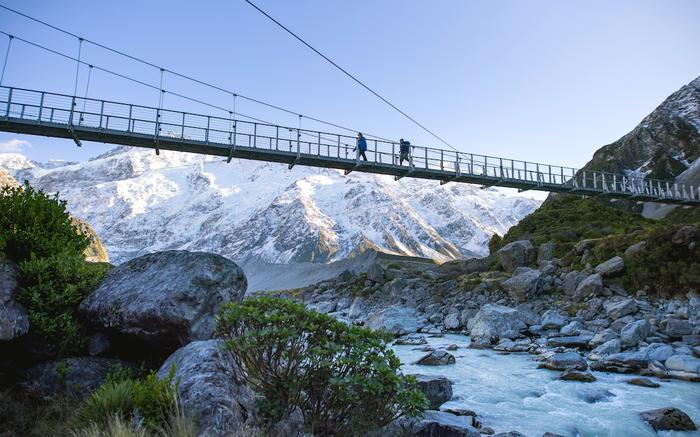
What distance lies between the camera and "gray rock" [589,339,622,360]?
14.3 m

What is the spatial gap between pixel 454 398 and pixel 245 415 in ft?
25.0

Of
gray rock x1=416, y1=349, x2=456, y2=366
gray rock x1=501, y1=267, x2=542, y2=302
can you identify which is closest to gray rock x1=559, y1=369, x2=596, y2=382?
gray rock x1=416, y1=349, x2=456, y2=366

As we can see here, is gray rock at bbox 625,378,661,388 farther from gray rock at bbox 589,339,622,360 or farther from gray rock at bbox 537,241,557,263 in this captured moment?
gray rock at bbox 537,241,557,263

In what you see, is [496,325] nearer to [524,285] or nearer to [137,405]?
[524,285]

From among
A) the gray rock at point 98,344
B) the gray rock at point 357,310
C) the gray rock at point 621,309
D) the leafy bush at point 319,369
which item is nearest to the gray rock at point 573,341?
the gray rock at point 621,309

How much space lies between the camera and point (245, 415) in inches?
194

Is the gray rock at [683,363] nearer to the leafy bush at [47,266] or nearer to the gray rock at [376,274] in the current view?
the leafy bush at [47,266]

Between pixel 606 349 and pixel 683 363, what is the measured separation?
2.28 metres

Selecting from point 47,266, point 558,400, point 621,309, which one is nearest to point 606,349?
point 558,400

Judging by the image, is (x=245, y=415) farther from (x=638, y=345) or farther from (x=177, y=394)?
(x=638, y=345)

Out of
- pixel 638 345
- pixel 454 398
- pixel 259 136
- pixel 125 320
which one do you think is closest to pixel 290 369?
pixel 125 320

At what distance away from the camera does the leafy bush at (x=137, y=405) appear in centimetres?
450

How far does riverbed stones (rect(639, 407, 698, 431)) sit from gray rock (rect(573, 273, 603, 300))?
14.6 metres

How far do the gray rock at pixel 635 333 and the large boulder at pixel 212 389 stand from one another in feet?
44.8
